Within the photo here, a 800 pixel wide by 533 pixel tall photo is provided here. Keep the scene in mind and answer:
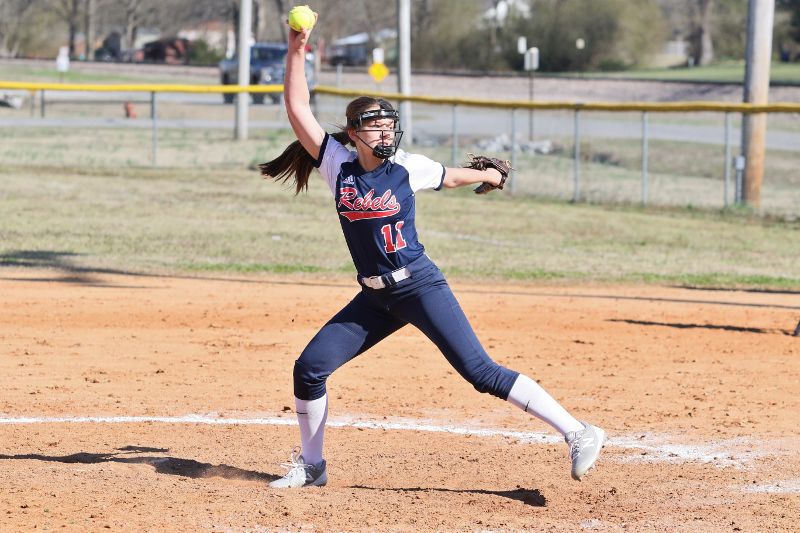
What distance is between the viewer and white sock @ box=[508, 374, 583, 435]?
227 inches

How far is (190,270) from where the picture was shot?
1361 centimetres

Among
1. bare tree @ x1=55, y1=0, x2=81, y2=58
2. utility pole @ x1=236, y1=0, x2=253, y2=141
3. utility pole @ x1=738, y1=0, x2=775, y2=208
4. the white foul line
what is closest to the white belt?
the white foul line

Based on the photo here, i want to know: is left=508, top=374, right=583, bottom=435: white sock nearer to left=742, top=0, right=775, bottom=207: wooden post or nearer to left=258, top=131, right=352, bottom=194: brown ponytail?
left=258, top=131, right=352, bottom=194: brown ponytail

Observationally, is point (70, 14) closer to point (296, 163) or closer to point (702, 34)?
point (702, 34)

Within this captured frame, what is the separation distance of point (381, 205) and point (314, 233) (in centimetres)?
1088

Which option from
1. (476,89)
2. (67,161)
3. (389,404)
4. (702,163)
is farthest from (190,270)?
(476,89)

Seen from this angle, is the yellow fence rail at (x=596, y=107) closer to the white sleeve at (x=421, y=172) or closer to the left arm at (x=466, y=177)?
the left arm at (x=466, y=177)

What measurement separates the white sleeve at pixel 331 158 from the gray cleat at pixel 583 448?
166 cm

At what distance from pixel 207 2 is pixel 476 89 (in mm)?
36360

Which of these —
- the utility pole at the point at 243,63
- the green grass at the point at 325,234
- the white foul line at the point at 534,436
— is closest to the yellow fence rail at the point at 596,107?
the green grass at the point at 325,234

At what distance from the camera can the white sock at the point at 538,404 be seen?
19.0 ft

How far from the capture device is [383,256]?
222 inches

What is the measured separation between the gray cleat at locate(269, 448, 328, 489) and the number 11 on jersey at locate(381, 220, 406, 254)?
125 cm

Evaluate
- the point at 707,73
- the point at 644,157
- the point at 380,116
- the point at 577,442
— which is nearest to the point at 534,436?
the point at 577,442
